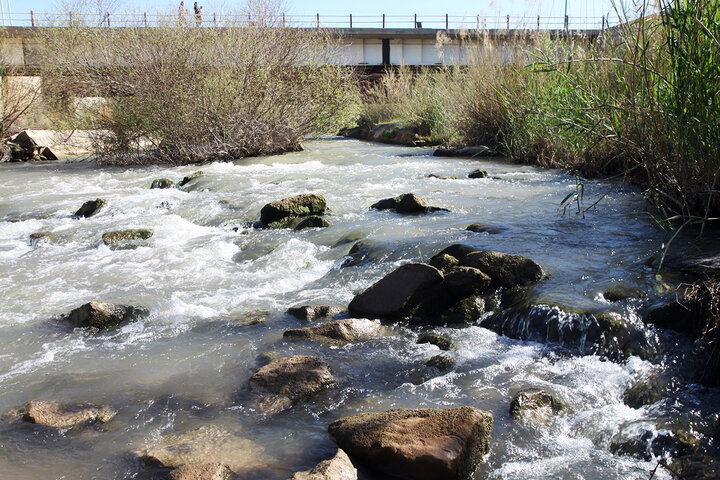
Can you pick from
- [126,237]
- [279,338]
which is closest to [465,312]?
[279,338]

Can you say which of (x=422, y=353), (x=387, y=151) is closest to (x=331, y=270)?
(x=422, y=353)

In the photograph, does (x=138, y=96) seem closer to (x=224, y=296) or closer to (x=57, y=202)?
(x=57, y=202)

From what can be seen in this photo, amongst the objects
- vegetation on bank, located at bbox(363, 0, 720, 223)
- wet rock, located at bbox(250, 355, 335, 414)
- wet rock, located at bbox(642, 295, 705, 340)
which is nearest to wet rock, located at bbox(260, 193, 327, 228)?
vegetation on bank, located at bbox(363, 0, 720, 223)

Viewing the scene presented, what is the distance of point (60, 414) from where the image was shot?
3455 millimetres

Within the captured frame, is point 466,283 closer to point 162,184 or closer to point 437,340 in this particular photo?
point 437,340

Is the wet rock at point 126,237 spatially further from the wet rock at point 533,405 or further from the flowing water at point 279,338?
the wet rock at point 533,405

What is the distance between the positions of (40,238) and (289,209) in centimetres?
306

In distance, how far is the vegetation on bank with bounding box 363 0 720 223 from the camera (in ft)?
16.5

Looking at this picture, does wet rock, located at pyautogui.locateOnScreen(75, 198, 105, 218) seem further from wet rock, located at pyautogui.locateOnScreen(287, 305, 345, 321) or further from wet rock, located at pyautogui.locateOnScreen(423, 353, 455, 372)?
wet rock, located at pyautogui.locateOnScreen(423, 353, 455, 372)

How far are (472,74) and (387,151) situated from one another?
3.59 meters

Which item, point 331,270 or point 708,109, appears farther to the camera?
point 331,270

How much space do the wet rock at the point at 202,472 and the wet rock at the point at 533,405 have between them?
1.50m

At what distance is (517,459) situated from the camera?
2.99 m

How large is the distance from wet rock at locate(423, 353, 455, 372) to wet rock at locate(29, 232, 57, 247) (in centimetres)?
571
